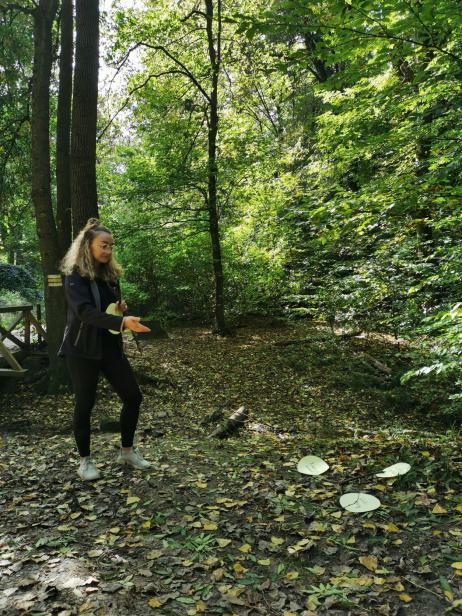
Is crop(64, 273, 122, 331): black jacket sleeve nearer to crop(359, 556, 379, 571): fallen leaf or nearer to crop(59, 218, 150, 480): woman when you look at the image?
crop(59, 218, 150, 480): woman

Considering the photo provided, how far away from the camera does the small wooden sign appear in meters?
6.72

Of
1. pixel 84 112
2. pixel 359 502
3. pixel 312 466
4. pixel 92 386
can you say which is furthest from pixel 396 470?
pixel 84 112

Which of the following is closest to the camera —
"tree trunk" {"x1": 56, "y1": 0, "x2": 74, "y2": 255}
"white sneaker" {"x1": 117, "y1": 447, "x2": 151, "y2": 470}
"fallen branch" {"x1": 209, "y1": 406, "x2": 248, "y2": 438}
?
"white sneaker" {"x1": 117, "y1": 447, "x2": 151, "y2": 470}

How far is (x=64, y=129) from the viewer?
25.9 feet

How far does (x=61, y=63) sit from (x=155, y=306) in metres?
7.69

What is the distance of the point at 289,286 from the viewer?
10.9 m

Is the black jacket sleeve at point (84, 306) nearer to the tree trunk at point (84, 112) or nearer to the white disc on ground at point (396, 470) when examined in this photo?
the white disc on ground at point (396, 470)

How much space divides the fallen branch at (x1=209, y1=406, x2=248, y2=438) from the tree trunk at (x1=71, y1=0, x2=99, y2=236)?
332 cm

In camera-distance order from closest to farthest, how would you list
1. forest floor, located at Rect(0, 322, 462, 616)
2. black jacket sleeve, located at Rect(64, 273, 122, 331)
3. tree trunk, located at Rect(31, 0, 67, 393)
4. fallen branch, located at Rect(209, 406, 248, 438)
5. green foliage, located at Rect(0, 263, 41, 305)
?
forest floor, located at Rect(0, 322, 462, 616) → black jacket sleeve, located at Rect(64, 273, 122, 331) → fallen branch, located at Rect(209, 406, 248, 438) → tree trunk, located at Rect(31, 0, 67, 393) → green foliage, located at Rect(0, 263, 41, 305)

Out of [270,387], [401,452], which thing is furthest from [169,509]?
[270,387]

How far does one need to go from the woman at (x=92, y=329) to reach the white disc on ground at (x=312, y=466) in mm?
1424

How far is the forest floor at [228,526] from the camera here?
228cm

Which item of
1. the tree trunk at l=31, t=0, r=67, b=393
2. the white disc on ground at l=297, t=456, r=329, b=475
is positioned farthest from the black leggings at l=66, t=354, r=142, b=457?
the tree trunk at l=31, t=0, r=67, b=393

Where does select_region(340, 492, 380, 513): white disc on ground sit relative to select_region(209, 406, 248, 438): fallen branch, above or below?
above
